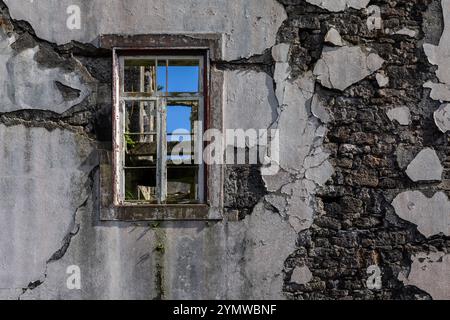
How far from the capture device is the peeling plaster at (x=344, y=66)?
4484 mm

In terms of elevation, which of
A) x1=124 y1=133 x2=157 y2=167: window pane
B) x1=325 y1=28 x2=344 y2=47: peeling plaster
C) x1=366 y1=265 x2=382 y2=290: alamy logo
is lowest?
x1=366 y1=265 x2=382 y2=290: alamy logo

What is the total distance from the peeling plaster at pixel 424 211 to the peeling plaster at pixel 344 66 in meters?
1.08

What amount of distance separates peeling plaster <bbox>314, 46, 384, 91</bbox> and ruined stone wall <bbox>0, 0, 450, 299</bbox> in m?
0.01

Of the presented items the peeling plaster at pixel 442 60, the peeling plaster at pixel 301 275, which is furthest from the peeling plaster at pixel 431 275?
the peeling plaster at pixel 442 60

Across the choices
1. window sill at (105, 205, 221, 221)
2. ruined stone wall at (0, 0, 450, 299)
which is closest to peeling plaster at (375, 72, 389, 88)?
ruined stone wall at (0, 0, 450, 299)

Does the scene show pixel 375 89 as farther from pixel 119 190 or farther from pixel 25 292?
pixel 25 292

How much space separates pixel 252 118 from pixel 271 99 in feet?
0.76

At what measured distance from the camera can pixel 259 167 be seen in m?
4.48

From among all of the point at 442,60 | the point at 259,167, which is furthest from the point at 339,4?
the point at 259,167

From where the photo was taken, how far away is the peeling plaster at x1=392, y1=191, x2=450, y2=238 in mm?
4438

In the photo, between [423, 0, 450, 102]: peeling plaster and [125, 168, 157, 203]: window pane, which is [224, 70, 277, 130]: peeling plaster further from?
[423, 0, 450, 102]: peeling plaster

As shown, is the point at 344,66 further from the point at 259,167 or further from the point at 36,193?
the point at 36,193

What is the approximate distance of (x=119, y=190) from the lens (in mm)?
4527

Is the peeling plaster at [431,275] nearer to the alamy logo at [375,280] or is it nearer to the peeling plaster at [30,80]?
the alamy logo at [375,280]
